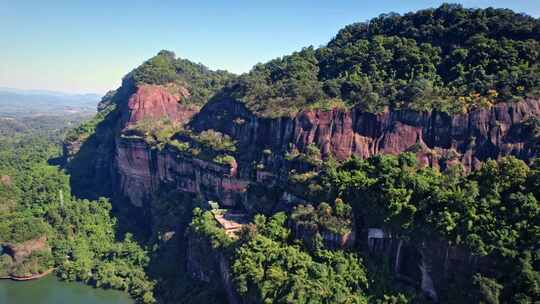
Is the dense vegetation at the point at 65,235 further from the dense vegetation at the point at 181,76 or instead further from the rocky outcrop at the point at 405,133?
the dense vegetation at the point at 181,76

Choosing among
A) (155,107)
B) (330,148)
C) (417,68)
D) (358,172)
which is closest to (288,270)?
(358,172)

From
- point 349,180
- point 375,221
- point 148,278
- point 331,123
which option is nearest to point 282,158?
point 331,123

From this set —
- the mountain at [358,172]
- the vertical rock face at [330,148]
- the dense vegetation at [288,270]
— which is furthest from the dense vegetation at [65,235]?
the dense vegetation at [288,270]

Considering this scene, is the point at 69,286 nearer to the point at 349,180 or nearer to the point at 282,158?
the point at 282,158

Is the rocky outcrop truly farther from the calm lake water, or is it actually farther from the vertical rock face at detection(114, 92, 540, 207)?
the calm lake water

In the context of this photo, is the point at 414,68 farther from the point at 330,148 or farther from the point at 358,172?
the point at 358,172

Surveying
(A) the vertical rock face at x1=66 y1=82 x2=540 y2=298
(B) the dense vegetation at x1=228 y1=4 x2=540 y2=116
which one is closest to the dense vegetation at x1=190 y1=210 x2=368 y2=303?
(A) the vertical rock face at x1=66 y1=82 x2=540 y2=298

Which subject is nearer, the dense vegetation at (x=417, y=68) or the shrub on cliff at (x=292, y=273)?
the shrub on cliff at (x=292, y=273)
